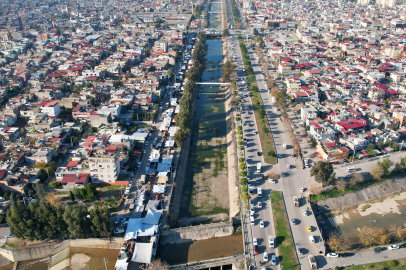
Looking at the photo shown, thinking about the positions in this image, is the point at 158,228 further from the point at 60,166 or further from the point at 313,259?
the point at 60,166

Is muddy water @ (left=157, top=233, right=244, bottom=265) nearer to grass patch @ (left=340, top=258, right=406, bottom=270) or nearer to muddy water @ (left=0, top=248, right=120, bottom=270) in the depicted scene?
muddy water @ (left=0, top=248, right=120, bottom=270)

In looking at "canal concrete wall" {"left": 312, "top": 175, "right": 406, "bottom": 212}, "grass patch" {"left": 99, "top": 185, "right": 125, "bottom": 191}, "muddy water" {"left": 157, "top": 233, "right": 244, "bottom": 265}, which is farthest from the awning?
"canal concrete wall" {"left": 312, "top": 175, "right": 406, "bottom": 212}

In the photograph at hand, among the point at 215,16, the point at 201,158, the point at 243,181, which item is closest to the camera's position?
the point at 243,181

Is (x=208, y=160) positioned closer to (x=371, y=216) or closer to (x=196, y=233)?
(x=196, y=233)

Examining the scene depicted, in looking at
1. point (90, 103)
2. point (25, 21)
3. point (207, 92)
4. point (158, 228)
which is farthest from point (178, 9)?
point (158, 228)

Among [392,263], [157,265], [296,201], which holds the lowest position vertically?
[157,265]

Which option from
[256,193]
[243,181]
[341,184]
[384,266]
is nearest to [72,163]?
[243,181]
